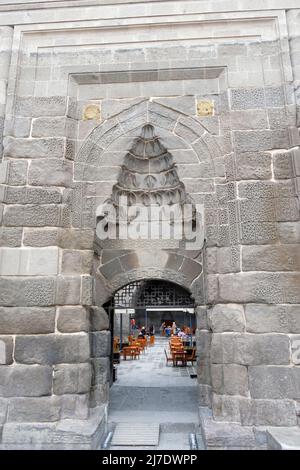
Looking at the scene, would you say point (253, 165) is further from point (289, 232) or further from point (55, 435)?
point (55, 435)

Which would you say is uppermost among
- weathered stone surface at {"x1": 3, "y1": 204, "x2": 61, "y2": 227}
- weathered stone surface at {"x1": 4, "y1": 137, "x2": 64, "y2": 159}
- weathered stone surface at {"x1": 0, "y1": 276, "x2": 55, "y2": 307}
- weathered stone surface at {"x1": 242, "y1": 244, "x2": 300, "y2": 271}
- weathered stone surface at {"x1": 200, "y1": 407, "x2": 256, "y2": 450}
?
weathered stone surface at {"x1": 4, "y1": 137, "x2": 64, "y2": 159}

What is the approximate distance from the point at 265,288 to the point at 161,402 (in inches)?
110

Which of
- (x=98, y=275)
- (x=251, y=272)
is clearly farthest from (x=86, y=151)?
(x=251, y=272)

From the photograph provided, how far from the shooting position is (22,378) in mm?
4031

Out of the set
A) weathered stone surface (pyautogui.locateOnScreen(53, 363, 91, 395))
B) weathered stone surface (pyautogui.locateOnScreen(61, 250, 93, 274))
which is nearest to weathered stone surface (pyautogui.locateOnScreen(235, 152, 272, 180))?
weathered stone surface (pyautogui.locateOnScreen(61, 250, 93, 274))

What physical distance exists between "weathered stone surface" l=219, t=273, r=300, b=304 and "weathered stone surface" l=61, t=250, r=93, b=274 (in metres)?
1.78

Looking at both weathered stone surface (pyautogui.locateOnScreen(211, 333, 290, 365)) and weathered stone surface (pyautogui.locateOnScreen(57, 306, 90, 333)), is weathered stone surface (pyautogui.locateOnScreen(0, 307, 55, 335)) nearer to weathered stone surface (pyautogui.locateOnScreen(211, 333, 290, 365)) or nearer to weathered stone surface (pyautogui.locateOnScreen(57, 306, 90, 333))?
weathered stone surface (pyautogui.locateOnScreen(57, 306, 90, 333))

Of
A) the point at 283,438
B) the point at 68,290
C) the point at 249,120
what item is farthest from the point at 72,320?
the point at 249,120

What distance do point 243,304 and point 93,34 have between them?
4409 mm

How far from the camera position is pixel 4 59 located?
5.05m

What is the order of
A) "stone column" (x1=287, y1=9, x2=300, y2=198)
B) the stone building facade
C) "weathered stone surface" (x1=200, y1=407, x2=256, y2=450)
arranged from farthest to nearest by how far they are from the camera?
"stone column" (x1=287, y1=9, x2=300, y2=198) < the stone building facade < "weathered stone surface" (x1=200, y1=407, x2=256, y2=450)

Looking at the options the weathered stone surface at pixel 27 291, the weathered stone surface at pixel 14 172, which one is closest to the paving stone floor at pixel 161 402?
the weathered stone surface at pixel 27 291

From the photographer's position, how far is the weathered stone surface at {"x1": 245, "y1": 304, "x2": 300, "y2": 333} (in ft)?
13.1

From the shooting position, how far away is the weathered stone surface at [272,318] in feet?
13.1
